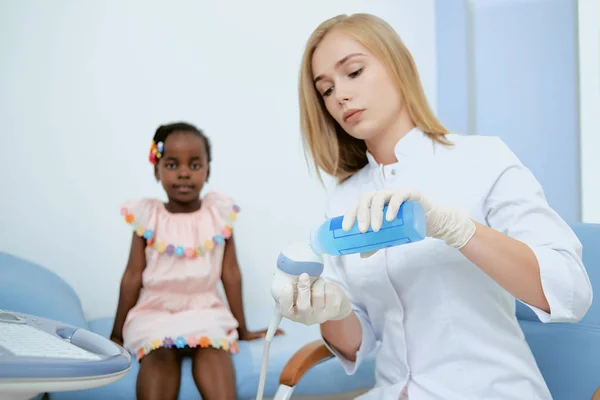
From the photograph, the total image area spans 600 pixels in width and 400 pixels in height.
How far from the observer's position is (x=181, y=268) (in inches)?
82.5

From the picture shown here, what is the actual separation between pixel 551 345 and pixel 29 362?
45.5 inches

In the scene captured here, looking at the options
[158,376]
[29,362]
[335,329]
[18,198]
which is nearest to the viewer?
[29,362]

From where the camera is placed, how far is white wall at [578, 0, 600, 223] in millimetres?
2383

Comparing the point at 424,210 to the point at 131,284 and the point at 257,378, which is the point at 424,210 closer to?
the point at 257,378

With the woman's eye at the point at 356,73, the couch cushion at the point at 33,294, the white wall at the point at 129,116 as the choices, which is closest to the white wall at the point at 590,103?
the white wall at the point at 129,116

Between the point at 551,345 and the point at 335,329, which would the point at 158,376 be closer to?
the point at 335,329

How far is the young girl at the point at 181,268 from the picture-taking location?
1.84 metres

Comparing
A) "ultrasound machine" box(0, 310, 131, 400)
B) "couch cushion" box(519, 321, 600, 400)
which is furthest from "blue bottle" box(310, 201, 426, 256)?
"couch cushion" box(519, 321, 600, 400)

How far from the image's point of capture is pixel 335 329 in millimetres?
1366

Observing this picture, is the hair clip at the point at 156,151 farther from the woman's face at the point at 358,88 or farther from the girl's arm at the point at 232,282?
the woman's face at the point at 358,88

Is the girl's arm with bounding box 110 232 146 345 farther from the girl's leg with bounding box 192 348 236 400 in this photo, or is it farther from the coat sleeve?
the coat sleeve

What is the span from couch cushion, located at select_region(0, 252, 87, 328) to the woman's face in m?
1.01

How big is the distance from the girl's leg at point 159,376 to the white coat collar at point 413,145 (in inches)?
35.5

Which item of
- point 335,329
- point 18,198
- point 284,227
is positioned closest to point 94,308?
point 18,198
